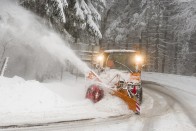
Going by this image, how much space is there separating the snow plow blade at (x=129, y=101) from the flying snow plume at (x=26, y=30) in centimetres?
339

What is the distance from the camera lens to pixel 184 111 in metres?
12.2

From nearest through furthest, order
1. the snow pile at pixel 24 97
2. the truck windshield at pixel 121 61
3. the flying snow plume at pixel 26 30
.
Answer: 1. the snow pile at pixel 24 97
2. the truck windshield at pixel 121 61
3. the flying snow plume at pixel 26 30

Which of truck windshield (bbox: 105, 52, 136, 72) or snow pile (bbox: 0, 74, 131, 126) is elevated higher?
truck windshield (bbox: 105, 52, 136, 72)

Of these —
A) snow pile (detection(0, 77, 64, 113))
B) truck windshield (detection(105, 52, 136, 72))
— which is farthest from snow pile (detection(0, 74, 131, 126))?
truck windshield (detection(105, 52, 136, 72))

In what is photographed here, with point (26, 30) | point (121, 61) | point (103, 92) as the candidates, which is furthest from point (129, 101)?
point (26, 30)

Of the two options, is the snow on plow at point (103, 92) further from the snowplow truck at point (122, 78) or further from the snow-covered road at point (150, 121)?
the snow-covered road at point (150, 121)

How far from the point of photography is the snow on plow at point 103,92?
35.9 feet

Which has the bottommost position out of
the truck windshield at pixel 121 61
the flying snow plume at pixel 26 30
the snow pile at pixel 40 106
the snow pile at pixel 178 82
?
the snow pile at pixel 40 106

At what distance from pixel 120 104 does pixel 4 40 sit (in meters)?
7.18

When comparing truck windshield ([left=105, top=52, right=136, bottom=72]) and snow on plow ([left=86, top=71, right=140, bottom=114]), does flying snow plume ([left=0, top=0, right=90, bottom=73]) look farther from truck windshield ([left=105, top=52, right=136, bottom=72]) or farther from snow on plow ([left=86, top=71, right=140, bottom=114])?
snow on plow ([left=86, top=71, right=140, bottom=114])

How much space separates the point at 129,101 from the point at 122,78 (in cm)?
157

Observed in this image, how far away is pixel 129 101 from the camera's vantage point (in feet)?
Answer: 36.2

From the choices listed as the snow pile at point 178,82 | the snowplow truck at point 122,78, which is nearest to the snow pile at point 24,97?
the snowplow truck at point 122,78

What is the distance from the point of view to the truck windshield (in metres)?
13.0
